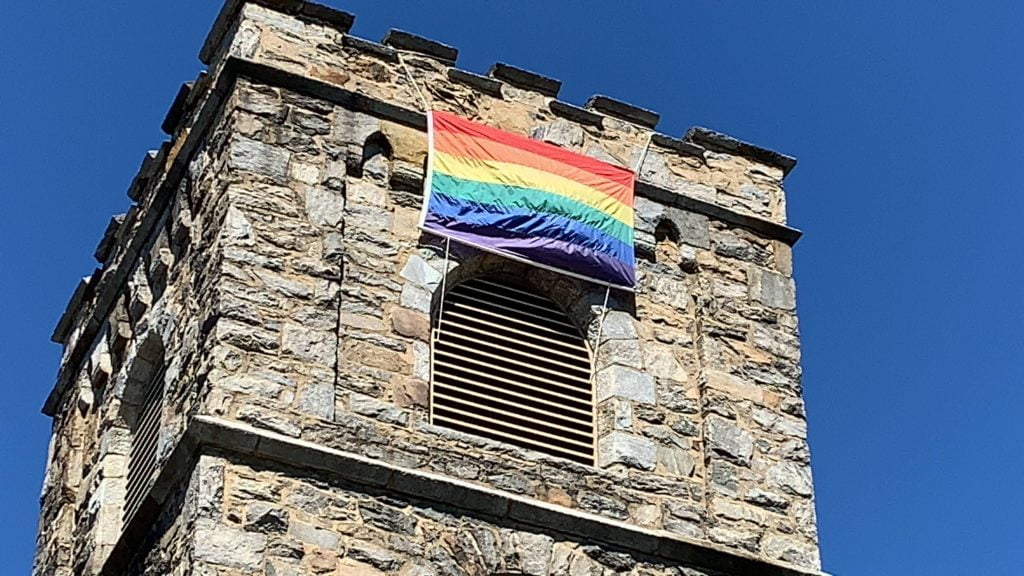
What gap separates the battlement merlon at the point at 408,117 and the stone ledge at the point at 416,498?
8.01 ft

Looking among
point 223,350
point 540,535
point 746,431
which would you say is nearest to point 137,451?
point 223,350

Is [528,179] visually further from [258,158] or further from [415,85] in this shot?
[258,158]

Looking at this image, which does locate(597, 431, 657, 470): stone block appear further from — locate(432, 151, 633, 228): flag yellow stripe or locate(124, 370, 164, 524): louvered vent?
locate(124, 370, 164, 524): louvered vent

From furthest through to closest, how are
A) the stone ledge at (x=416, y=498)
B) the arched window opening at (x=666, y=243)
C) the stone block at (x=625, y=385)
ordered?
the arched window opening at (x=666, y=243), the stone block at (x=625, y=385), the stone ledge at (x=416, y=498)

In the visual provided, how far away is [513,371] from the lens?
1452cm

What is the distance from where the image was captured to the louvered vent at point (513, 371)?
46.5 feet

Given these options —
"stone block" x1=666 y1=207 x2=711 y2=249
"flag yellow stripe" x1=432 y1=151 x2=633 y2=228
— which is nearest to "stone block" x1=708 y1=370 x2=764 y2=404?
"stone block" x1=666 y1=207 x2=711 y2=249

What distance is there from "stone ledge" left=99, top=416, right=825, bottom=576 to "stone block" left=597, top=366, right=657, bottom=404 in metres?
1.10

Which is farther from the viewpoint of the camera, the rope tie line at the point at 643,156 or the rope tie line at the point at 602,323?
the rope tie line at the point at 643,156

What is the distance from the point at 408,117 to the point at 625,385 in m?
2.37

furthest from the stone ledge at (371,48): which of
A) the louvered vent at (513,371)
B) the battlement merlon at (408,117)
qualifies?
the louvered vent at (513,371)

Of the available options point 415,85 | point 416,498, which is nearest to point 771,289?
point 415,85

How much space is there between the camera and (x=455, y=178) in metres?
15.0

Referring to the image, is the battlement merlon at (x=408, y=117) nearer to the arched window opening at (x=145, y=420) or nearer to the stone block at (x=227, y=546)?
the arched window opening at (x=145, y=420)
